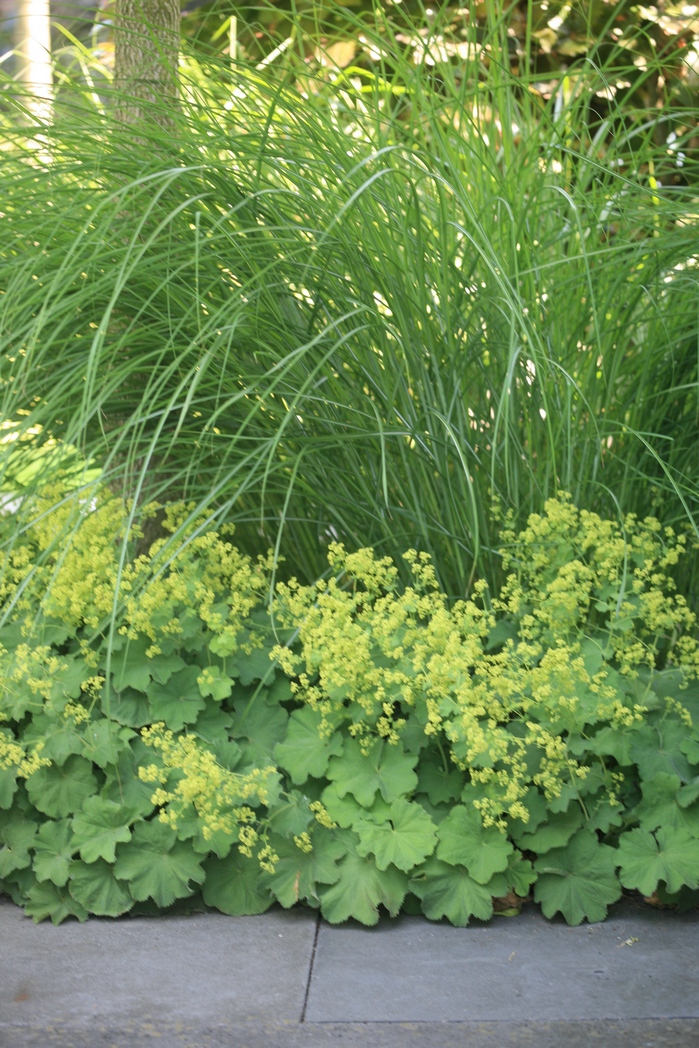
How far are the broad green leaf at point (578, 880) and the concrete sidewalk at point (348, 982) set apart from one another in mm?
37

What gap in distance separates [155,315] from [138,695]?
35.0 inches

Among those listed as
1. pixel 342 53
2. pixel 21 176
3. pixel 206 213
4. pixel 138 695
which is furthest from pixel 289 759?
pixel 342 53

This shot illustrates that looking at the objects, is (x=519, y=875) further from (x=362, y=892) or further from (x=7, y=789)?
(x=7, y=789)

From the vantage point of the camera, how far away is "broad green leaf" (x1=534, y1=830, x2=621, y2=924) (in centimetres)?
207

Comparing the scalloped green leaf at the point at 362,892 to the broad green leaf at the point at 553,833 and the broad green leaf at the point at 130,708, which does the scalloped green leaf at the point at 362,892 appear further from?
the broad green leaf at the point at 130,708

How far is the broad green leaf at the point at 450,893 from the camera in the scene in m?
2.06

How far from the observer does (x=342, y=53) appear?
5.68 metres

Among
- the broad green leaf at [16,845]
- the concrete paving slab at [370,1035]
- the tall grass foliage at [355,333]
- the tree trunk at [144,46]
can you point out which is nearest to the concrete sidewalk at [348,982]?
the concrete paving slab at [370,1035]

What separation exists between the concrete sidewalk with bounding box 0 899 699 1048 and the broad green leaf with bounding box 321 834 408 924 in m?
0.04

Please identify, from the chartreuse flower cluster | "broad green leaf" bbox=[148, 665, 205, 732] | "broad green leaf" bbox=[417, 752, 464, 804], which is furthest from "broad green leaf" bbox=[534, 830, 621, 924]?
"broad green leaf" bbox=[148, 665, 205, 732]

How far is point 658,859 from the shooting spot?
2.06 m

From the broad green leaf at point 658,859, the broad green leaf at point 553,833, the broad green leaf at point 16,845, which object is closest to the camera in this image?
the broad green leaf at point 658,859

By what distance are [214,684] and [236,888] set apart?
43 cm

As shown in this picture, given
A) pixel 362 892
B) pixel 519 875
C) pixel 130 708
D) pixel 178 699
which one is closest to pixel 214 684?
pixel 178 699
